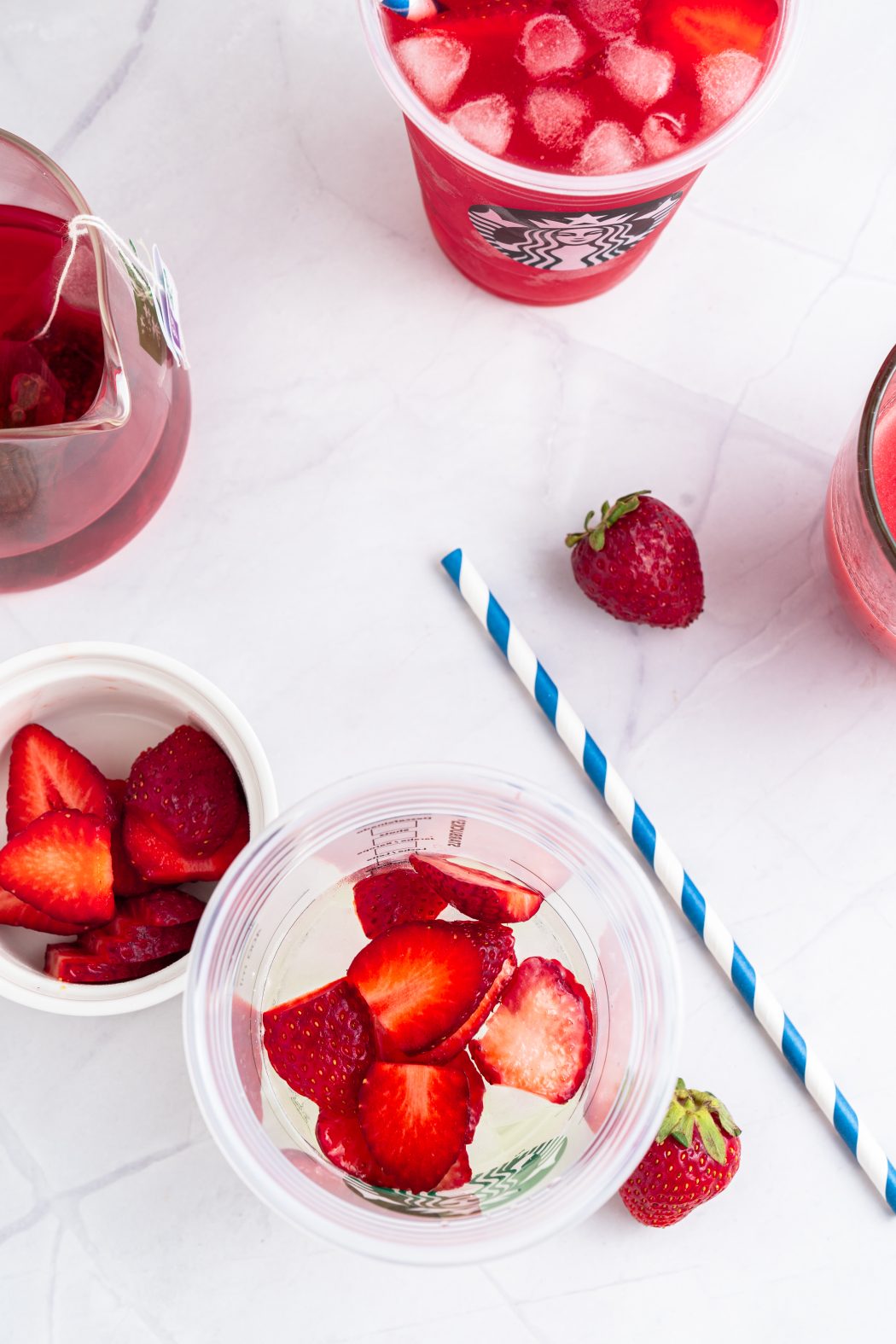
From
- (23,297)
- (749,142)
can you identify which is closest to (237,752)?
(23,297)

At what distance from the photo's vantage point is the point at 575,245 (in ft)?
3.61

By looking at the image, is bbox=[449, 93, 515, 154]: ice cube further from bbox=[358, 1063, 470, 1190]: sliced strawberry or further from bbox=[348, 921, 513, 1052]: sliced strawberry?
bbox=[358, 1063, 470, 1190]: sliced strawberry

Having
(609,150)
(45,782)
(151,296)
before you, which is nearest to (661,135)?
(609,150)

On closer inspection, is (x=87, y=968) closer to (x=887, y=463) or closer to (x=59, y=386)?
(x=59, y=386)

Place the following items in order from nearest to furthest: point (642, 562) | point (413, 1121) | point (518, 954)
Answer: point (413, 1121) → point (518, 954) → point (642, 562)

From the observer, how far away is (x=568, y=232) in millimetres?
1064

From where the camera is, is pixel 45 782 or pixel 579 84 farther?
pixel 45 782

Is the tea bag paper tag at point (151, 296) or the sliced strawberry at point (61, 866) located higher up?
the tea bag paper tag at point (151, 296)

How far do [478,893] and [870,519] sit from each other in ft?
1.57

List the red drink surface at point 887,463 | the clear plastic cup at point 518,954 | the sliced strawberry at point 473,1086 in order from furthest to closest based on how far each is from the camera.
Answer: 1. the red drink surface at point 887,463
2. the sliced strawberry at point 473,1086
3. the clear plastic cup at point 518,954

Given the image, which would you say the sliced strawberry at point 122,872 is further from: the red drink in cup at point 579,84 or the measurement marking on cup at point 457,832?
the red drink in cup at point 579,84

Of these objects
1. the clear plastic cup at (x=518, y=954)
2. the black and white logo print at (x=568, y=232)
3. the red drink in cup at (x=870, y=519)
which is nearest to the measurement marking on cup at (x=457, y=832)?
the clear plastic cup at (x=518, y=954)

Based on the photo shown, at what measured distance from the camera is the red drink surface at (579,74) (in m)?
0.98

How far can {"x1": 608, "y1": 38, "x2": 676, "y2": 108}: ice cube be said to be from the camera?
39.0 inches
